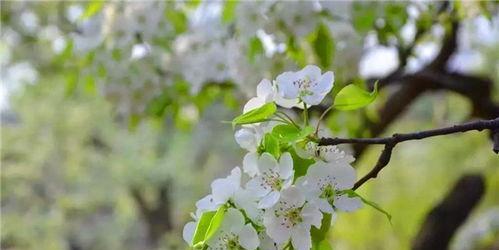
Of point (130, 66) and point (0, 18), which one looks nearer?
point (130, 66)

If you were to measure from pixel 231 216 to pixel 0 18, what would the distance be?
2.08 metres

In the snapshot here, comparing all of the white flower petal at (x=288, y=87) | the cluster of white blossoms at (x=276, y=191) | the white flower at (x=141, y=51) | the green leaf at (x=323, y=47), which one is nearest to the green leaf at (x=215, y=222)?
the cluster of white blossoms at (x=276, y=191)

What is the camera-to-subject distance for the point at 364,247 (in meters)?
4.55

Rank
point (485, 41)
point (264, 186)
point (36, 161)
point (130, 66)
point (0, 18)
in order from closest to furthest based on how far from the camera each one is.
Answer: point (264, 186) < point (130, 66) < point (0, 18) < point (485, 41) < point (36, 161)

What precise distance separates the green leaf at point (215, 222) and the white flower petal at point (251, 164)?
35 millimetres

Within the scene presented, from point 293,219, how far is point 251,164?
0.06 metres

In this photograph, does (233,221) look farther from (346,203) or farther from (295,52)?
(295,52)

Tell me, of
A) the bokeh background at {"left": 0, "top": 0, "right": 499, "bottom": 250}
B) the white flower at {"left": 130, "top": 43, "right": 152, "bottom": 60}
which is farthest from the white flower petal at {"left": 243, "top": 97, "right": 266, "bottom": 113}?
the white flower at {"left": 130, "top": 43, "right": 152, "bottom": 60}

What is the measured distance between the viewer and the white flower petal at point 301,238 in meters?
0.65

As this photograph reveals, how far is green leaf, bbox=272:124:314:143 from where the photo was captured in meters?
0.65

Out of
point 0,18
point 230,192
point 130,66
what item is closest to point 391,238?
point 0,18

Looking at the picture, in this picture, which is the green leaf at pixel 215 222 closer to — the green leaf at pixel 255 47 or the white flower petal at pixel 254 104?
the white flower petal at pixel 254 104

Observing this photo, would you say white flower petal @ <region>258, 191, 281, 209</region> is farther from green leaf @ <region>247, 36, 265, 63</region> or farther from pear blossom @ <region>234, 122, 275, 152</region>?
green leaf @ <region>247, 36, 265, 63</region>

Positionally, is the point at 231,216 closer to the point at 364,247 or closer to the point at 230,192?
the point at 230,192
